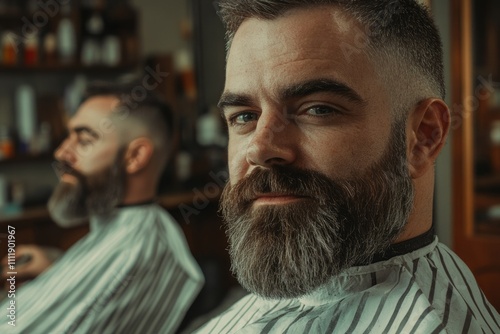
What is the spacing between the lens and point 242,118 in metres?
1.02

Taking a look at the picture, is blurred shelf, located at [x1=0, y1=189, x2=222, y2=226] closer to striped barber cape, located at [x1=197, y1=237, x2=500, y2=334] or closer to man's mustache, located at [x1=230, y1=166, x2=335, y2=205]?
striped barber cape, located at [x1=197, y1=237, x2=500, y2=334]

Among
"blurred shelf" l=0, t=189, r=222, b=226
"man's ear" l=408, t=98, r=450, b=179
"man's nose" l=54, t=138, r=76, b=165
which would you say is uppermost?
"man's ear" l=408, t=98, r=450, b=179

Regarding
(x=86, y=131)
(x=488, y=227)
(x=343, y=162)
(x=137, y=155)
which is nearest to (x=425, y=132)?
(x=343, y=162)

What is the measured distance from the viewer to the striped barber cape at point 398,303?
2.90 feet

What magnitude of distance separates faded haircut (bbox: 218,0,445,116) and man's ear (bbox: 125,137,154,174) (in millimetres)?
762

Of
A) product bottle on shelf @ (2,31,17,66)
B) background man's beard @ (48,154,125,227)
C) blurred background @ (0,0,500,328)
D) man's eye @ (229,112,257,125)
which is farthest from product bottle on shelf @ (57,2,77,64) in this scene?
man's eye @ (229,112,257,125)

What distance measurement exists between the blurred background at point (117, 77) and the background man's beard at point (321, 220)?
1.65 feet

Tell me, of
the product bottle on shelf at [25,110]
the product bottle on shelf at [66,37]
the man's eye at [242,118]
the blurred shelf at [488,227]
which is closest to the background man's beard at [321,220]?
the man's eye at [242,118]

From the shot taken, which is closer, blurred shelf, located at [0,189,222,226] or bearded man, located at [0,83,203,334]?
bearded man, located at [0,83,203,334]

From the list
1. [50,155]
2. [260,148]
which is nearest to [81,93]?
[50,155]

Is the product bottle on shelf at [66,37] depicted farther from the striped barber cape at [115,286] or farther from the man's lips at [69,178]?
the striped barber cape at [115,286]

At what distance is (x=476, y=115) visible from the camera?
1322 mm

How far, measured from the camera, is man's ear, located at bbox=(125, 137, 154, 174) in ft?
5.49

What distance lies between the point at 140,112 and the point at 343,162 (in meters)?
0.90
